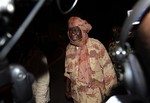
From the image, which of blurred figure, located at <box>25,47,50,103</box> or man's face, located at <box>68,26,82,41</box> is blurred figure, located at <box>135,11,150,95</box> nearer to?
blurred figure, located at <box>25,47,50,103</box>

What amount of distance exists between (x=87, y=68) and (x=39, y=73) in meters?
0.41

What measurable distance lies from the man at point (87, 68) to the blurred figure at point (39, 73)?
8.9 inches

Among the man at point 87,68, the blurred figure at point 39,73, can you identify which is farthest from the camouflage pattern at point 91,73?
the blurred figure at point 39,73

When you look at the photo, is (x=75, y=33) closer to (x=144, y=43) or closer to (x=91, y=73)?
(x=91, y=73)

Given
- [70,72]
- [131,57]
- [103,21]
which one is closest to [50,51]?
[103,21]

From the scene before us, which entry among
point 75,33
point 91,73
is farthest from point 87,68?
point 75,33

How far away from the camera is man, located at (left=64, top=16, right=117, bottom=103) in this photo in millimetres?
2752

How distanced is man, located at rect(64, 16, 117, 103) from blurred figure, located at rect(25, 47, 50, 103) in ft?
0.75

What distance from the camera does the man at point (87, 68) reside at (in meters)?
2.75

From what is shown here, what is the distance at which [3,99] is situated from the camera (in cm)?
Answer: 113

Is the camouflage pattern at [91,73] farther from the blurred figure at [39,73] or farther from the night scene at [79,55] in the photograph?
the blurred figure at [39,73]

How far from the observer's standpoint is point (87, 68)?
275cm

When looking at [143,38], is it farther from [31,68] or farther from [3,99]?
[31,68]

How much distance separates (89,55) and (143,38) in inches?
66.9
